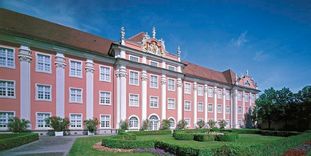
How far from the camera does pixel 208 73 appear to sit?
48062 millimetres

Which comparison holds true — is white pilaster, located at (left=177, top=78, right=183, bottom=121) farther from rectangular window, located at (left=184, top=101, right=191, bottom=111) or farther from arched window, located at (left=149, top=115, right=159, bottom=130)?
arched window, located at (left=149, top=115, right=159, bottom=130)

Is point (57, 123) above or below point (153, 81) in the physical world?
below

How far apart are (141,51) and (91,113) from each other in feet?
37.3

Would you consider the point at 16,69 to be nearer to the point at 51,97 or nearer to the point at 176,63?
the point at 51,97

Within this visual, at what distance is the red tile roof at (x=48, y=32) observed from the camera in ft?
77.4

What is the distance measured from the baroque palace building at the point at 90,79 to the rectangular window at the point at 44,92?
0.10 m

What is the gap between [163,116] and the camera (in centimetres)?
3456

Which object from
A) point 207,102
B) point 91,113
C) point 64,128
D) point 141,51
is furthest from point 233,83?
point 64,128

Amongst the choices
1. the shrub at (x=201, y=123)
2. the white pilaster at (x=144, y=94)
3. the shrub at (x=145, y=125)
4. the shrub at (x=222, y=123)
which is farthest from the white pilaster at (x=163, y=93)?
the shrub at (x=222, y=123)

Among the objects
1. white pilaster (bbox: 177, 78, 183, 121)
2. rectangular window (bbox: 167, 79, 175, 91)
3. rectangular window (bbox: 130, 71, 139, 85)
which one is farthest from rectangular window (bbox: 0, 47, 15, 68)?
white pilaster (bbox: 177, 78, 183, 121)

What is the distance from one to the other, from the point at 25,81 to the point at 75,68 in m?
5.78

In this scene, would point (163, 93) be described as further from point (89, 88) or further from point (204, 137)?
point (204, 137)

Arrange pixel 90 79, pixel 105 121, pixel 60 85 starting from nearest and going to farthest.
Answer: pixel 60 85 → pixel 90 79 → pixel 105 121

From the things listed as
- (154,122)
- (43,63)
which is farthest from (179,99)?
(43,63)
